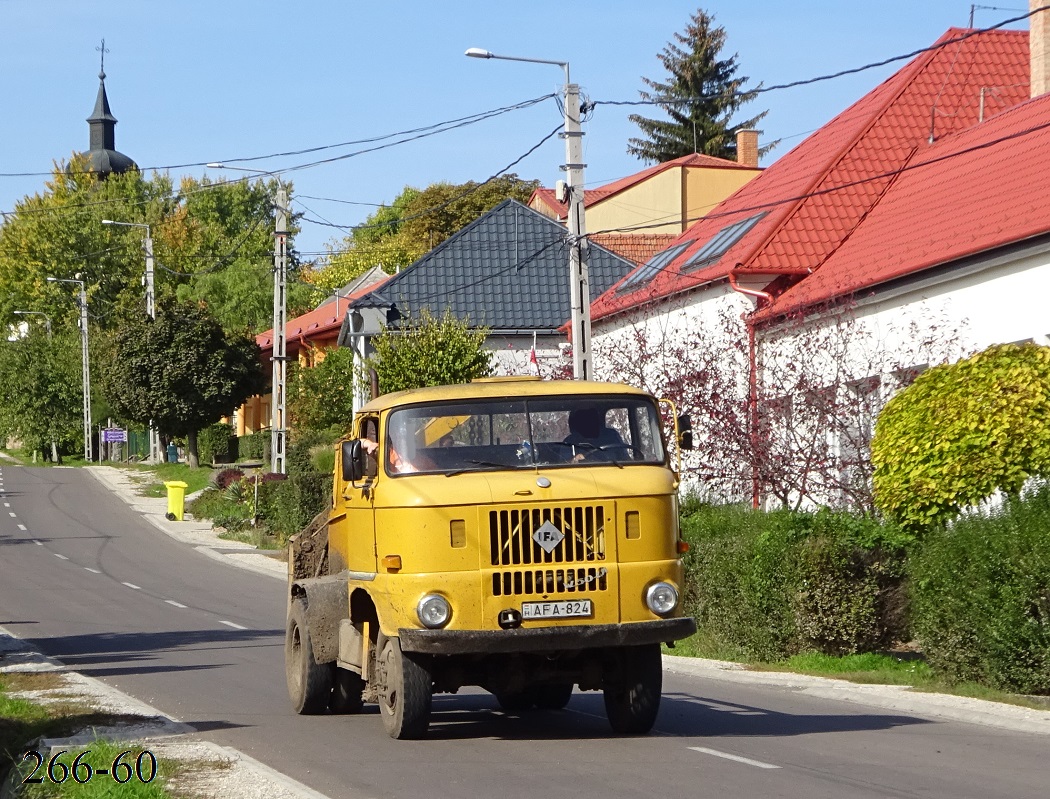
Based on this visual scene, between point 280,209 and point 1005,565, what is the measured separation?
28.3 m

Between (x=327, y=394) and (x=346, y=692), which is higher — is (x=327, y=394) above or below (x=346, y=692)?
above

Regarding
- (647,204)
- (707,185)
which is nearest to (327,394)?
(647,204)

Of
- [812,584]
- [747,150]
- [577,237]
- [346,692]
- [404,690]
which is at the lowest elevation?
[346,692]

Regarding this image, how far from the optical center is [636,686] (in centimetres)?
1120

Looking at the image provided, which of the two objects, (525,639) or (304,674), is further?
(304,674)

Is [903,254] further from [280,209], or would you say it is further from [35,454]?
[35,454]

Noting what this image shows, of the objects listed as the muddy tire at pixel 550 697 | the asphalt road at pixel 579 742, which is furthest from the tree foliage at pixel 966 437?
the muddy tire at pixel 550 697

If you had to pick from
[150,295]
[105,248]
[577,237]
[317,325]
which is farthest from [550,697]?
[105,248]

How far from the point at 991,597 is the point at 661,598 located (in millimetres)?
3951

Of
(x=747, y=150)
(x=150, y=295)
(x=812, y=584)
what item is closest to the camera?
(x=812, y=584)

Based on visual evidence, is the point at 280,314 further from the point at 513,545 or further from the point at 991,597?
the point at 513,545

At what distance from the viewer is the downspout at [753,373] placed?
21.8 m

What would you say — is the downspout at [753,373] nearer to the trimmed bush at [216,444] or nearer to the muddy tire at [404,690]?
the muddy tire at [404,690]

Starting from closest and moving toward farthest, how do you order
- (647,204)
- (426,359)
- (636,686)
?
(636,686)
(426,359)
(647,204)
